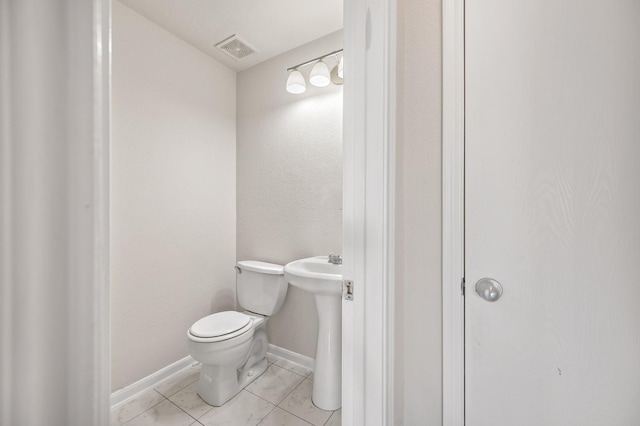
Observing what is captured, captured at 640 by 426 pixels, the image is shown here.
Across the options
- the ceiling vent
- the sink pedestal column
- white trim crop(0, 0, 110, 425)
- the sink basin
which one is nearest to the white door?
the sink basin

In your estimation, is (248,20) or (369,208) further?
(248,20)

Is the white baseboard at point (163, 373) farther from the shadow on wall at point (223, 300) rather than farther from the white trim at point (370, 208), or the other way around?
the white trim at point (370, 208)

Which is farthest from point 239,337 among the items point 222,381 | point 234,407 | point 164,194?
point 164,194

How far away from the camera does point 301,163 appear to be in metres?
1.95

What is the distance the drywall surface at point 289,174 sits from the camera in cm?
183

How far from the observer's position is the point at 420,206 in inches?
34.2

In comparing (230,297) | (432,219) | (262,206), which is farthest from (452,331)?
(230,297)

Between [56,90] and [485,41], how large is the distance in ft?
3.37

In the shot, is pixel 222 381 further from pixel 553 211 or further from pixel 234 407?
pixel 553 211

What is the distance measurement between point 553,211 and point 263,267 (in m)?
1.60

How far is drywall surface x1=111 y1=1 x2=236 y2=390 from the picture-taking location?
156 cm

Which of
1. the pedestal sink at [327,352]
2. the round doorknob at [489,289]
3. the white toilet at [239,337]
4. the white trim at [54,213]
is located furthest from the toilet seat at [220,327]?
the white trim at [54,213]

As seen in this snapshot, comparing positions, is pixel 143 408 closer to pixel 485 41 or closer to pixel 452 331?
pixel 452 331

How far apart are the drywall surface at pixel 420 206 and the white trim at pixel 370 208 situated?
10cm
